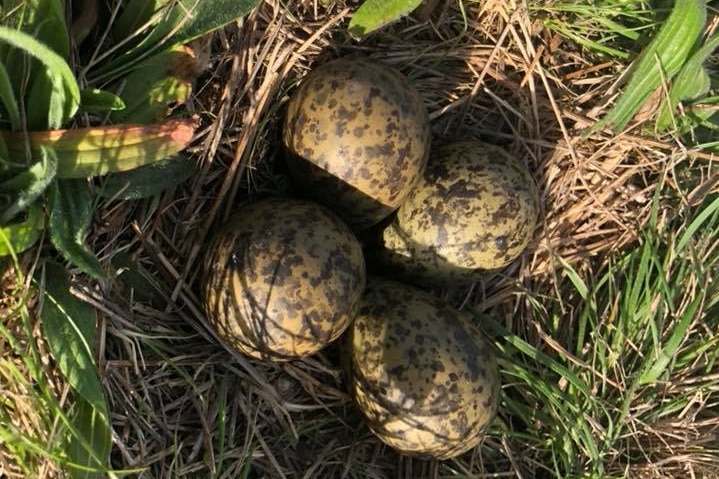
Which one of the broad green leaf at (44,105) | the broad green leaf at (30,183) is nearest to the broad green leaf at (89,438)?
the broad green leaf at (30,183)

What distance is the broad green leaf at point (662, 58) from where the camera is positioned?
1.82 meters

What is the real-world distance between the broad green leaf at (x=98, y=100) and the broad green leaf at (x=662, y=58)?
1166 mm

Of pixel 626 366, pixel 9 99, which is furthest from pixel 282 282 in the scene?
pixel 626 366

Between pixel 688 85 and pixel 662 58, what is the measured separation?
0.10m

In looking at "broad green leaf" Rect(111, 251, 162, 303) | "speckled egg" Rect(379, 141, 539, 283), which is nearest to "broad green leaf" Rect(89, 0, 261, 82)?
"broad green leaf" Rect(111, 251, 162, 303)

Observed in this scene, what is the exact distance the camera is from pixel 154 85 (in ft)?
5.24

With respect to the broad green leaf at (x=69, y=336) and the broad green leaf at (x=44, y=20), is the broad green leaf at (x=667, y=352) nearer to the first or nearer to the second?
the broad green leaf at (x=69, y=336)

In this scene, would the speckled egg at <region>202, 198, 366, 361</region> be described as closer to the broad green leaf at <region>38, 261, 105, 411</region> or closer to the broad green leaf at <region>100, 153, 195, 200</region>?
the broad green leaf at <region>100, 153, 195, 200</region>

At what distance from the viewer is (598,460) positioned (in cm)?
191

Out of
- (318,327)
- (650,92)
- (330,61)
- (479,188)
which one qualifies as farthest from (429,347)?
(650,92)

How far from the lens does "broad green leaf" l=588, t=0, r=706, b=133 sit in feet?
5.98

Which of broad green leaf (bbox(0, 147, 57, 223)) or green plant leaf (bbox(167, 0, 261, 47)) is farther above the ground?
green plant leaf (bbox(167, 0, 261, 47))

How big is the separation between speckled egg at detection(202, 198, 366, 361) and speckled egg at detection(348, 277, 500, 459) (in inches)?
4.1

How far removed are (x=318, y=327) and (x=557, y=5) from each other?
1.03 m
